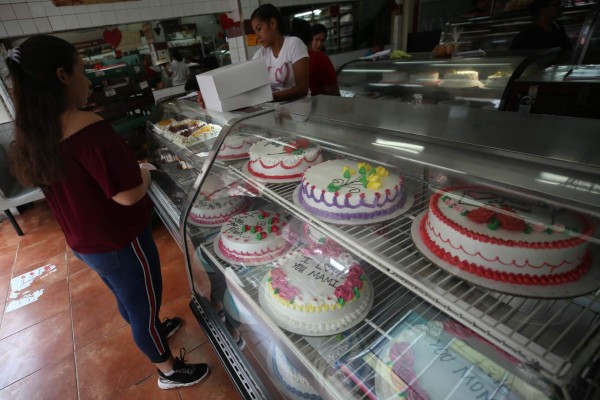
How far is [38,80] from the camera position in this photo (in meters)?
1.50

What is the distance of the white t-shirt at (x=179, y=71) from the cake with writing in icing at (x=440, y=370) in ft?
21.6

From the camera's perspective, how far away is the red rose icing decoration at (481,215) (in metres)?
1.17

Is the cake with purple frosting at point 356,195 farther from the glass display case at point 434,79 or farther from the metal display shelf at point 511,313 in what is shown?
the glass display case at point 434,79

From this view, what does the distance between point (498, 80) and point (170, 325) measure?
13.4 ft

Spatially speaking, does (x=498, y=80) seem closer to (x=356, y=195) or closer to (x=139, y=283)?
(x=356, y=195)

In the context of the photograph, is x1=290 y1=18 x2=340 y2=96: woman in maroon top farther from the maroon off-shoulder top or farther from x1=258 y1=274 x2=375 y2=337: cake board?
x1=258 y1=274 x2=375 y2=337: cake board

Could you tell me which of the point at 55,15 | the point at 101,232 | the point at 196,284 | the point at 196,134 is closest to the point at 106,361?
the point at 196,284

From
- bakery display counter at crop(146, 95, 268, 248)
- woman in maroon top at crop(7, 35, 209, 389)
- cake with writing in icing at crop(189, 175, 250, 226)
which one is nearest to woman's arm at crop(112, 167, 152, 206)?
woman in maroon top at crop(7, 35, 209, 389)

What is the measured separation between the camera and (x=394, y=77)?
436 centimetres

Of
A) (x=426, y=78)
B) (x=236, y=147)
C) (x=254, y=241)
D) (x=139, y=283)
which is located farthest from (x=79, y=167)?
(x=426, y=78)

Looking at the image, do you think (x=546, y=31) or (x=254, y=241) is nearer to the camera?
(x=254, y=241)

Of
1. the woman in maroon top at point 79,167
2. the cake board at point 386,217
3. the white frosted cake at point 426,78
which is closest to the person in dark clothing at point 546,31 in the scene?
the white frosted cake at point 426,78

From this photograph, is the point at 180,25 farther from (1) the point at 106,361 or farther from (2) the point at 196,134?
(1) the point at 106,361

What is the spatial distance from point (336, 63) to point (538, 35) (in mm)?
5559
